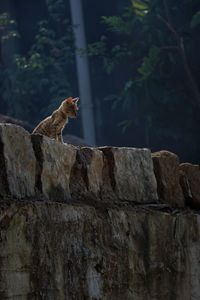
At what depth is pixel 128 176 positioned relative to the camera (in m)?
6.71

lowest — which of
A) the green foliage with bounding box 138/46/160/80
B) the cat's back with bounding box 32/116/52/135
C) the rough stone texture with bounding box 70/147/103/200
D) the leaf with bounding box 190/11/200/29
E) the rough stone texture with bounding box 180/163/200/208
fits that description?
the rough stone texture with bounding box 180/163/200/208

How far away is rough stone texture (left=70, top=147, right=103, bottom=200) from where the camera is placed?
242 inches

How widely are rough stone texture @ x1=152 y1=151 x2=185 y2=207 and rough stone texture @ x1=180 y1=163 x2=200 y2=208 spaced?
0.09 meters

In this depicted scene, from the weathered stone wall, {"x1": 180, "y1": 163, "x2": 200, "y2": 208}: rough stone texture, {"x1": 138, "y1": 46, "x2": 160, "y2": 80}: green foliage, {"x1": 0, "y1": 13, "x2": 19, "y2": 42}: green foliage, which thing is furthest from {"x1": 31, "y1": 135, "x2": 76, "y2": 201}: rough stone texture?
{"x1": 0, "y1": 13, "x2": 19, "y2": 42}: green foliage

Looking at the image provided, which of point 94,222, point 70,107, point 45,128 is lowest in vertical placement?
point 94,222

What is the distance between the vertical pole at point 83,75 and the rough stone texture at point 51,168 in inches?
318

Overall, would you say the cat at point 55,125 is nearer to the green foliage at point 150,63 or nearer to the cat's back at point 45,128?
the cat's back at point 45,128

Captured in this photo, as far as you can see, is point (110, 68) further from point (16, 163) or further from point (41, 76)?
point (16, 163)

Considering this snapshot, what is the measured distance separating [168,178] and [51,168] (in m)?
1.55

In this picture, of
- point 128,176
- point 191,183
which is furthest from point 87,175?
point 191,183

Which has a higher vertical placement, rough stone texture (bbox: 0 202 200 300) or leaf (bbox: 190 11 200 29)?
leaf (bbox: 190 11 200 29)

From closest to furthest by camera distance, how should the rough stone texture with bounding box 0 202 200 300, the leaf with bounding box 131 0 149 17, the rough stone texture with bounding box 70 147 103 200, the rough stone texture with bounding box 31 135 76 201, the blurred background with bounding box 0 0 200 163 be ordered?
1. the rough stone texture with bounding box 0 202 200 300
2. the rough stone texture with bounding box 31 135 76 201
3. the rough stone texture with bounding box 70 147 103 200
4. the blurred background with bounding box 0 0 200 163
5. the leaf with bounding box 131 0 149 17

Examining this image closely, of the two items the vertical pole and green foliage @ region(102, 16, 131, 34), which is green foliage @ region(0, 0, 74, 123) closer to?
the vertical pole

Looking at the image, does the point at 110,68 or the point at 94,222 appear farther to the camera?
the point at 110,68
